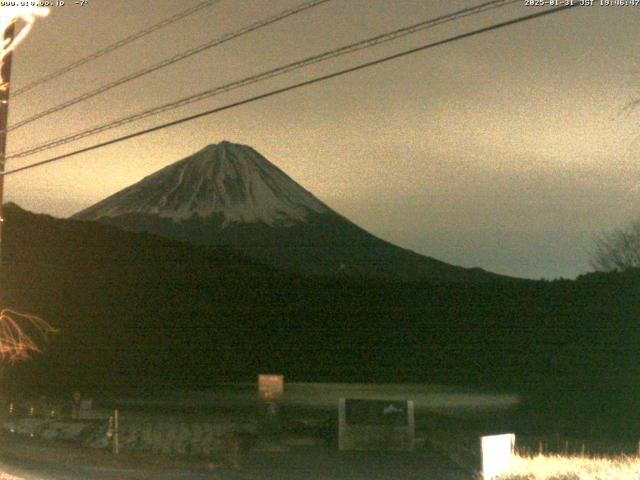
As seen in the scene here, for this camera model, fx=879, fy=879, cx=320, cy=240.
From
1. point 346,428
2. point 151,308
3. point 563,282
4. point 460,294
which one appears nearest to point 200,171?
point 151,308

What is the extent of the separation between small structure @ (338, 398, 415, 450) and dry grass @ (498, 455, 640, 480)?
1092 cm

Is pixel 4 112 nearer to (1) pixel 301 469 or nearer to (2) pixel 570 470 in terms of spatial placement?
(1) pixel 301 469

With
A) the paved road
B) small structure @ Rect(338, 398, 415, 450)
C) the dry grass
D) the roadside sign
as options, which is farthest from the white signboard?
the roadside sign

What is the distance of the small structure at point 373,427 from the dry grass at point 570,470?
1092 cm

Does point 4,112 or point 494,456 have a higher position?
point 4,112

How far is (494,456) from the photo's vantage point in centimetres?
1161

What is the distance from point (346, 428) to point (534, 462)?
38.9 ft

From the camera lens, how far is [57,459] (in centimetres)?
1703

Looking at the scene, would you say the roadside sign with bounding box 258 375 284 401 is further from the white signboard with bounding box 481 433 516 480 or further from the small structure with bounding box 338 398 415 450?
the white signboard with bounding box 481 433 516 480

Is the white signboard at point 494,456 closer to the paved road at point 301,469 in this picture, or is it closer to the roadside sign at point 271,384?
the paved road at point 301,469

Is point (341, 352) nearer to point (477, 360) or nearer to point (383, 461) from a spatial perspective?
point (477, 360)

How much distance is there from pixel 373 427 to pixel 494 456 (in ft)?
40.1


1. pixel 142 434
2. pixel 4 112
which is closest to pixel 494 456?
pixel 4 112

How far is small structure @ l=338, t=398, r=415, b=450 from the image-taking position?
907 inches
